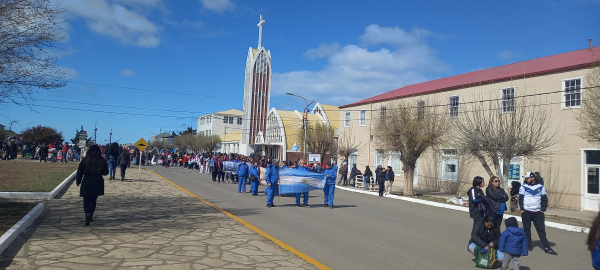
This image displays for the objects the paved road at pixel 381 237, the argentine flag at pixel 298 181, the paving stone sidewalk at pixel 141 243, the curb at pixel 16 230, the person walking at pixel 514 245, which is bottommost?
the paved road at pixel 381 237

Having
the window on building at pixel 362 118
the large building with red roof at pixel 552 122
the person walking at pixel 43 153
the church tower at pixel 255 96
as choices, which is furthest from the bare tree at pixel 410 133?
the church tower at pixel 255 96

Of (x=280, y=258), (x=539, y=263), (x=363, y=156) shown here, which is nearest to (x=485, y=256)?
(x=539, y=263)

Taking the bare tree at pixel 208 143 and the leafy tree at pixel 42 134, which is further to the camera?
the bare tree at pixel 208 143

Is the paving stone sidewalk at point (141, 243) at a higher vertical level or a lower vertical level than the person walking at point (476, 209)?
lower

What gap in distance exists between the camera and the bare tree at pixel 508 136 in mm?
17234

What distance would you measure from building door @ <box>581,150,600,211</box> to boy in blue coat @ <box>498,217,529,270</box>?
1468cm

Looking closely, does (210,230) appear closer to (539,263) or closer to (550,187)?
(539,263)

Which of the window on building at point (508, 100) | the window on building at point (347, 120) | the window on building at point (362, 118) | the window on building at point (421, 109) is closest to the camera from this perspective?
the window on building at point (508, 100)

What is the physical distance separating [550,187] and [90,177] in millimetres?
19433

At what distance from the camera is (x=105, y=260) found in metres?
6.38

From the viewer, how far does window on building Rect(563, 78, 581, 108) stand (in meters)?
19.0

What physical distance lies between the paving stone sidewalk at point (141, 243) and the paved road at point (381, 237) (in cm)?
82

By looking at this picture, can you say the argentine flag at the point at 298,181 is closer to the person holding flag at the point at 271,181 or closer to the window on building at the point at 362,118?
the person holding flag at the point at 271,181

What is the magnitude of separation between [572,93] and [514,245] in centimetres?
1607
